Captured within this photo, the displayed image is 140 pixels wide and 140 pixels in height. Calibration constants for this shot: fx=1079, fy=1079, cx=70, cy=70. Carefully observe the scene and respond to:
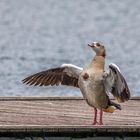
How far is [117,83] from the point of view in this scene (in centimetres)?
1099

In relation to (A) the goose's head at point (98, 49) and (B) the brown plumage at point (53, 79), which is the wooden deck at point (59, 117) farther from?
(A) the goose's head at point (98, 49)

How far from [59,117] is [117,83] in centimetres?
78

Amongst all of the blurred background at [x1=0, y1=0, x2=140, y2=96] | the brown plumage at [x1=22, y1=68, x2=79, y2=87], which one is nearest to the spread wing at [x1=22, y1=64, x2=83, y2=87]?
the brown plumage at [x1=22, y1=68, x2=79, y2=87]

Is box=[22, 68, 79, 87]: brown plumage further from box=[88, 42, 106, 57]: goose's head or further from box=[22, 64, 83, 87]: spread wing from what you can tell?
box=[88, 42, 106, 57]: goose's head

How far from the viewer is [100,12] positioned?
116ft

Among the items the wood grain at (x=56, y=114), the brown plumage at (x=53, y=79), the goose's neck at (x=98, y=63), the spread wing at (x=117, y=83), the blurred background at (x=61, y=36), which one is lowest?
the blurred background at (x=61, y=36)

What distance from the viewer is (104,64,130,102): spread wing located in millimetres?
10891

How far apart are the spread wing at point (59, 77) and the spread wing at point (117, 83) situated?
1.51 feet

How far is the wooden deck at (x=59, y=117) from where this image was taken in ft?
34.2

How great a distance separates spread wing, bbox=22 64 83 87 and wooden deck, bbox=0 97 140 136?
0.31 metres

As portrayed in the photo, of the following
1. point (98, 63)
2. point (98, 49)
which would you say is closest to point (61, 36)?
point (98, 49)

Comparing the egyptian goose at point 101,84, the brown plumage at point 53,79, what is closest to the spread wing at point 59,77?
the brown plumage at point 53,79

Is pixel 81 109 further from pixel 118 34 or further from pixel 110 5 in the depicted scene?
pixel 110 5

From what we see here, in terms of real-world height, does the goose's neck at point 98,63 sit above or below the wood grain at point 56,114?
above
